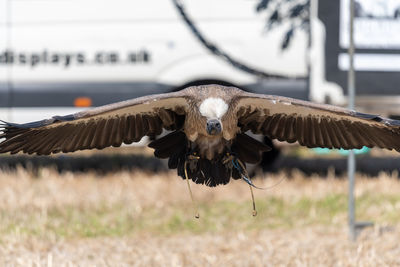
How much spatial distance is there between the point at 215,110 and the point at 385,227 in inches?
109

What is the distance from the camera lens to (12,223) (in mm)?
4578

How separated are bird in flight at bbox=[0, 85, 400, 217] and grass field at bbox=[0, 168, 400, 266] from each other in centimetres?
126

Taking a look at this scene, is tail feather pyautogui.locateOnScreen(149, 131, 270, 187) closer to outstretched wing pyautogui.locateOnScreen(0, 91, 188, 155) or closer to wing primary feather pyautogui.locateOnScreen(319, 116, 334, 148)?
outstretched wing pyautogui.locateOnScreen(0, 91, 188, 155)

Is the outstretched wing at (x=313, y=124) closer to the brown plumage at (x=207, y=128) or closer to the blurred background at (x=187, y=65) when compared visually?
the brown plumage at (x=207, y=128)

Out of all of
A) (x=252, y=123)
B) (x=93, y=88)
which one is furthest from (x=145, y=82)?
(x=252, y=123)

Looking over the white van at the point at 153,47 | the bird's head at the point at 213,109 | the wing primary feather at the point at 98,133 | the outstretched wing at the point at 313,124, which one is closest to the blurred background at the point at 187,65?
the white van at the point at 153,47

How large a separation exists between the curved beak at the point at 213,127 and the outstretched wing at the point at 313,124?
0.29 metres

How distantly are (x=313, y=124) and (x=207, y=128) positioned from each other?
0.86 metres

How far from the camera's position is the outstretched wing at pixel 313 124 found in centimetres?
255

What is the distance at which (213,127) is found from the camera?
231 cm

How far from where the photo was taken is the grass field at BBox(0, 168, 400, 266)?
4004 millimetres

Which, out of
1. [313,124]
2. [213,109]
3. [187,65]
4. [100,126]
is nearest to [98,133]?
[100,126]

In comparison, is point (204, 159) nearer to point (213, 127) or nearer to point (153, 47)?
point (213, 127)

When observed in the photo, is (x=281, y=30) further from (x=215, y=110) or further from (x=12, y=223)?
(x=215, y=110)
